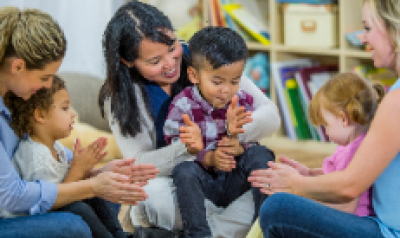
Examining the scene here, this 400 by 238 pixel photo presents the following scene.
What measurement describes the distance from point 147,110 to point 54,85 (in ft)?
1.16

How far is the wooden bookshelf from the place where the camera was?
276cm

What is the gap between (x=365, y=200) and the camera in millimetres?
1209

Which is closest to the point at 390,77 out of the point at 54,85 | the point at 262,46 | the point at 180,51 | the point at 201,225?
the point at 262,46

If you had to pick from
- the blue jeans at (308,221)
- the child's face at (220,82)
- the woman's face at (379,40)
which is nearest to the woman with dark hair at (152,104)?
the child's face at (220,82)

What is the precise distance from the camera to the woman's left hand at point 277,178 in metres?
1.25

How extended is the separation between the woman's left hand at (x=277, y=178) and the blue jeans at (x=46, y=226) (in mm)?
490

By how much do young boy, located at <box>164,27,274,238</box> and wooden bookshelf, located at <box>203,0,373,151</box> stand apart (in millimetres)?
1350

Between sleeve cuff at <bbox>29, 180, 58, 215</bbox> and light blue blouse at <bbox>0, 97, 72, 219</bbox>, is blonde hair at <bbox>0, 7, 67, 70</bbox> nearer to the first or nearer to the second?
light blue blouse at <bbox>0, 97, 72, 219</bbox>

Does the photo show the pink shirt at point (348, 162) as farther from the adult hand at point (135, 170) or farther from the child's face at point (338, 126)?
the adult hand at point (135, 170)

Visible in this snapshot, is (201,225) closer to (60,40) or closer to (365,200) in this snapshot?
(365,200)

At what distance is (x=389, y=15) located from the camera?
43.5 inches

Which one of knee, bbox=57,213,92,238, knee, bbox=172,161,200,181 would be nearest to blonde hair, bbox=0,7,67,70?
knee, bbox=57,213,92,238

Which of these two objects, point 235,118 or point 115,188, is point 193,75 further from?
point 115,188

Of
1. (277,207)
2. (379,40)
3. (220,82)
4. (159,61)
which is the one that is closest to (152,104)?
(159,61)
